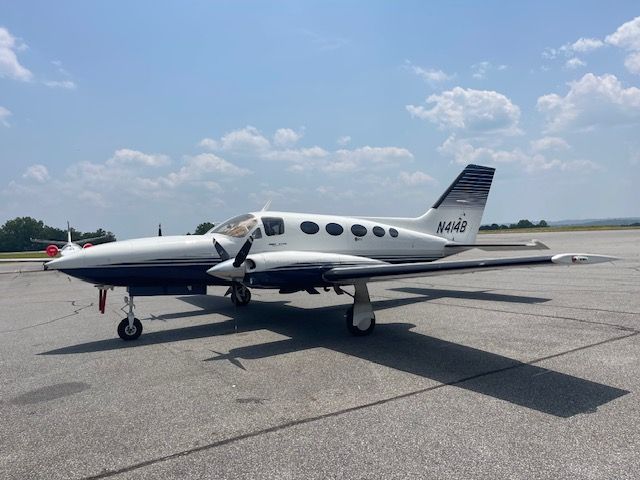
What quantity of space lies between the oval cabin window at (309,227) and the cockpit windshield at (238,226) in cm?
129

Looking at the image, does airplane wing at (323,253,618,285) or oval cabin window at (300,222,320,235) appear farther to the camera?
oval cabin window at (300,222,320,235)

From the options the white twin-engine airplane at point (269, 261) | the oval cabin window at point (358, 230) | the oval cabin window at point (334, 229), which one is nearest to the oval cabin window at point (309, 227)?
the white twin-engine airplane at point (269, 261)

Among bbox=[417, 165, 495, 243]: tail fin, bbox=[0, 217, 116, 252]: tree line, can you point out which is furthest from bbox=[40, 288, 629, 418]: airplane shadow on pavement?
bbox=[0, 217, 116, 252]: tree line

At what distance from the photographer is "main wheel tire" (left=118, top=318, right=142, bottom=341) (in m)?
9.80

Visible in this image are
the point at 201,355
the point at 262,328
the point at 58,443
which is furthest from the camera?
the point at 262,328

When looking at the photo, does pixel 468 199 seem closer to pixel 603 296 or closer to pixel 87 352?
pixel 603 296

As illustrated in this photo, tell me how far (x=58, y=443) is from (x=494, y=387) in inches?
214

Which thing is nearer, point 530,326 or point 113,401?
point 113,401

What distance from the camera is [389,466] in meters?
4.25

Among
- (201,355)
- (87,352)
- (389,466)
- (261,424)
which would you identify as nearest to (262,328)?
(201,355)

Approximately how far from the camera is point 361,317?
9883mm

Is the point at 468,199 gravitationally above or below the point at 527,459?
above

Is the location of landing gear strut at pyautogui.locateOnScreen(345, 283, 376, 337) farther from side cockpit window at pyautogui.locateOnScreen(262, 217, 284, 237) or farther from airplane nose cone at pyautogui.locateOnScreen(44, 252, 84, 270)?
airplane nose cone at pyautogui.locateOnScreen(44, 252, 84, 270)

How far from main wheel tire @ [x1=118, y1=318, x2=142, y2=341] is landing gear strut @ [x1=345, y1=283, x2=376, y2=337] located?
461 cm
